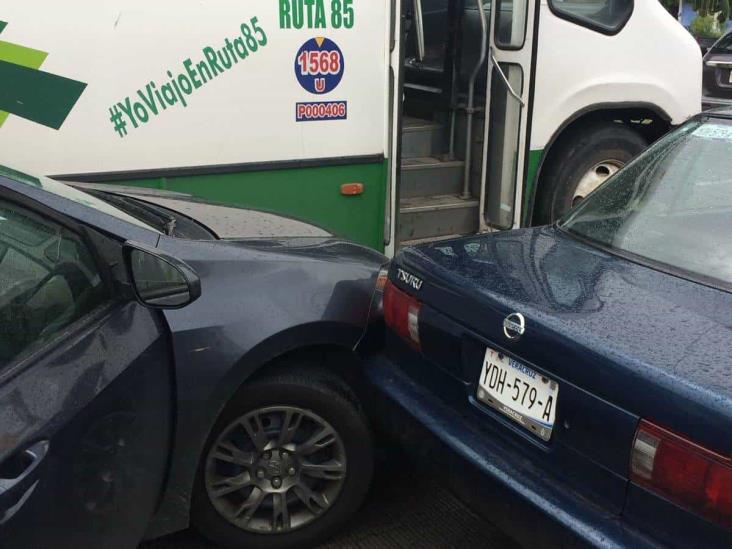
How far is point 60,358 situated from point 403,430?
122 cm

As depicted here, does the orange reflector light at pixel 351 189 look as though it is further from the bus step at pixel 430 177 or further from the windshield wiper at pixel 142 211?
the windshield wiper at pixel 142 211

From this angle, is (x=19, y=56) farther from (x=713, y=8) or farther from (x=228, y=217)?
(x=713, y=8)

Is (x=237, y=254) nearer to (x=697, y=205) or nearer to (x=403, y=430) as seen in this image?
(x=403, y=430)

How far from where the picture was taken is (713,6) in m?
28.5

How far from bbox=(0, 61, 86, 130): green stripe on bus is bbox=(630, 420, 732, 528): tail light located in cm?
340

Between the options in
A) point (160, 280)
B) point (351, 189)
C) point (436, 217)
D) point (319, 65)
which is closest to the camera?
point (160, 280)

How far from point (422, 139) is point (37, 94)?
9.75ft

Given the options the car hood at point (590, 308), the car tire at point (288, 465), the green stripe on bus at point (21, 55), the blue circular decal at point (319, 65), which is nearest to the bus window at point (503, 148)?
the blue circular decal at point (319, 65)

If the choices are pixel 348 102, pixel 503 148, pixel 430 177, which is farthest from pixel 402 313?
pixel 430 177

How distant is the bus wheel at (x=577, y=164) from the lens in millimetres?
6121

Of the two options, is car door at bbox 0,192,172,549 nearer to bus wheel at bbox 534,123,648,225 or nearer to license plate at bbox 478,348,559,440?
license plate at bbox 478,348,559,440

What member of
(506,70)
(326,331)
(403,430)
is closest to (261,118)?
(506,70)

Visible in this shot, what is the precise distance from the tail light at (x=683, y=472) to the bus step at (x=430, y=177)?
404 centimetres

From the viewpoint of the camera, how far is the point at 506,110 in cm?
582
